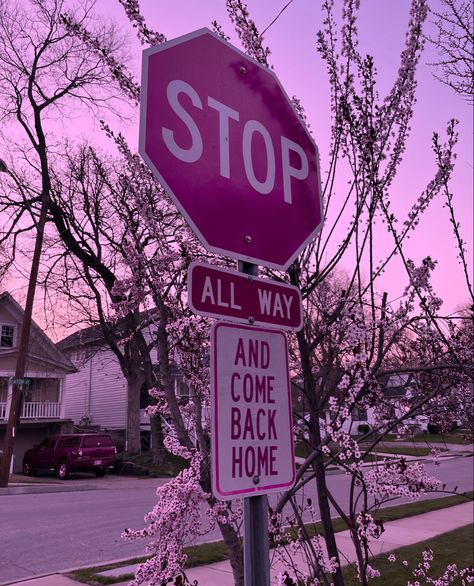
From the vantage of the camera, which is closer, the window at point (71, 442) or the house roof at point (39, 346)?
the window at point (71, 442)

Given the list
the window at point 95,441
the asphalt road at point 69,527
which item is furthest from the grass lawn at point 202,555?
the window at point 95,441

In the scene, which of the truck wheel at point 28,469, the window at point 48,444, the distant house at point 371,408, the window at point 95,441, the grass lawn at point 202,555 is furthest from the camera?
the truck wheel at point 28,469

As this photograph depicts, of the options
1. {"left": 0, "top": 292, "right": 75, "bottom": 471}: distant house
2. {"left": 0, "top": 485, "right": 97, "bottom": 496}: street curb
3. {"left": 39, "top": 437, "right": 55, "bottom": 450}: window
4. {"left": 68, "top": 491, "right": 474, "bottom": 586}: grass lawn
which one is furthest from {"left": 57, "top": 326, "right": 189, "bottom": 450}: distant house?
{"left": 68, "top": 491, "right": 474, "bottom": 586}: grass lawn

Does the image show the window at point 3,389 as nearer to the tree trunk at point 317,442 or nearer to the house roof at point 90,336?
the house roof at point 90,336

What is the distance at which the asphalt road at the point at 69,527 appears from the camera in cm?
748

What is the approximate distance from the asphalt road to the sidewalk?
826 mm

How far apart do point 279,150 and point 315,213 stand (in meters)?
0.31

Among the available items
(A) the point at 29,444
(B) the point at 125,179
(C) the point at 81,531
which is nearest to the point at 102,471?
(A) the point at 29,444

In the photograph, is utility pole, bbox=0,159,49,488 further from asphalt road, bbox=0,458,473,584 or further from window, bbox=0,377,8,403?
window, bbox=0,377,8,403

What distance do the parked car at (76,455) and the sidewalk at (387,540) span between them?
528 inches

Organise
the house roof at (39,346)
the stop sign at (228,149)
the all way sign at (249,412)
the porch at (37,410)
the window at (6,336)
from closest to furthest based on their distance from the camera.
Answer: the all way sign at (249,412)
the stop sign at (228,149)
the porch at (37,410)
the house roof at (39,346)
the window at (6,336)

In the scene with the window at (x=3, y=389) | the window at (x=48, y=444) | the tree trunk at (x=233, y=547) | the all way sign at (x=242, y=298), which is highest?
the window at (x=3, y=389)

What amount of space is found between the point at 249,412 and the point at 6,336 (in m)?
27.6

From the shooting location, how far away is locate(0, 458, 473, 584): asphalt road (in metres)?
7.48
